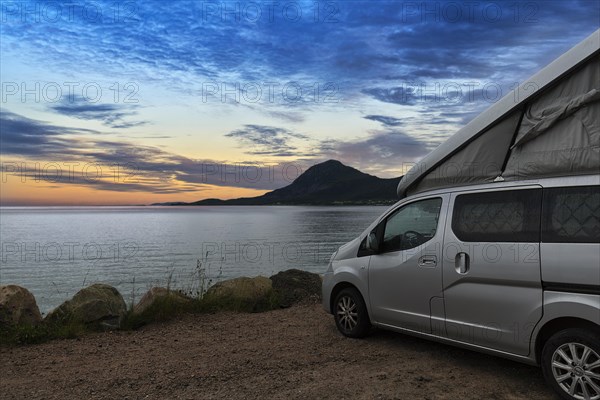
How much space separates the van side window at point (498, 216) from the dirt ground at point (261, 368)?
5.25 ft

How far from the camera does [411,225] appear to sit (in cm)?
603

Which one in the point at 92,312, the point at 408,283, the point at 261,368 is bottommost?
the point at 261,368

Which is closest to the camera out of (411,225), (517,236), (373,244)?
(517,236)

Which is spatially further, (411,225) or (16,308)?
(16,308)

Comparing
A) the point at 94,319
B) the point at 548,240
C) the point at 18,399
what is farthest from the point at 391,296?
the point at 94,319

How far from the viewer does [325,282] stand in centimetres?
725

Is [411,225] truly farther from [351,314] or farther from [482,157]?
[351,314]

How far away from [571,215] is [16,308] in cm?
877

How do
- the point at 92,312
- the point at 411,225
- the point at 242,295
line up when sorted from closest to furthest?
1. the point at 411,225
2. the point at 92,312
3. the point at 242,295

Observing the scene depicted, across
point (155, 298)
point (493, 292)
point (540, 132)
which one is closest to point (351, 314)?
point (493, 292)

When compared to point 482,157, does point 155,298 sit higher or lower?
lower

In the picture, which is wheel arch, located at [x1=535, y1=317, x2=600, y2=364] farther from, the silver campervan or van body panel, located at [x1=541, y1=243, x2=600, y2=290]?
van body panel, located at [x1=541, y1=243, x2=600, y2=290]

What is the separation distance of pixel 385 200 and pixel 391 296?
169 metres

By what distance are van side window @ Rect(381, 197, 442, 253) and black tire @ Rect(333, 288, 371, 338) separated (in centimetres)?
91
